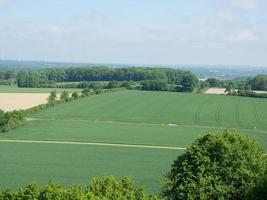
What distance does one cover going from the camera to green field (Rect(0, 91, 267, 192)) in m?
46.7

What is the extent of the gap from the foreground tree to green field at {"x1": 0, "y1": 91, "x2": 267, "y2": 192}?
8193mm

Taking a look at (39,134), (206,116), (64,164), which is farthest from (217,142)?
(206,116)

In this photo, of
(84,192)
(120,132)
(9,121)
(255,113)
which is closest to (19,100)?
(9,121)

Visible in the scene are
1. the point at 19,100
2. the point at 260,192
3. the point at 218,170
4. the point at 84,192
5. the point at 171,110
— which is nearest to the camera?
the point at 84,192

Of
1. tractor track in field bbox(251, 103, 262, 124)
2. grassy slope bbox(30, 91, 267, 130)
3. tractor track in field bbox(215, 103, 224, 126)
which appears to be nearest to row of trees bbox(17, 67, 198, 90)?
grassy slope bbox(30, 91, 267, 130)

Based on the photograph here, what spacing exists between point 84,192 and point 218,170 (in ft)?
33.6

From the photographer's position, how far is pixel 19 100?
11438cm

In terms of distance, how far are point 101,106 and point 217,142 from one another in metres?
72.5

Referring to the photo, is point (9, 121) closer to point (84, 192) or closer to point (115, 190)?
point (115, 190)

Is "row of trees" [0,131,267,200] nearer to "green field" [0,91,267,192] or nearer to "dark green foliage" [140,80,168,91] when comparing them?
"green field" [0,91,267,192]

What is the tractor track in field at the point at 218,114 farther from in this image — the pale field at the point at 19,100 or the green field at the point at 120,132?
the pale field at the point at 19,100

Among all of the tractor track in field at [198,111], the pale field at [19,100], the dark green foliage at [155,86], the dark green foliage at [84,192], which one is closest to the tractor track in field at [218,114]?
the tractor track in field at [198,111]

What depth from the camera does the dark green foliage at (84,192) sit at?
80.6 ft

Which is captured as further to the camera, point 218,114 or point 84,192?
point 218,114
